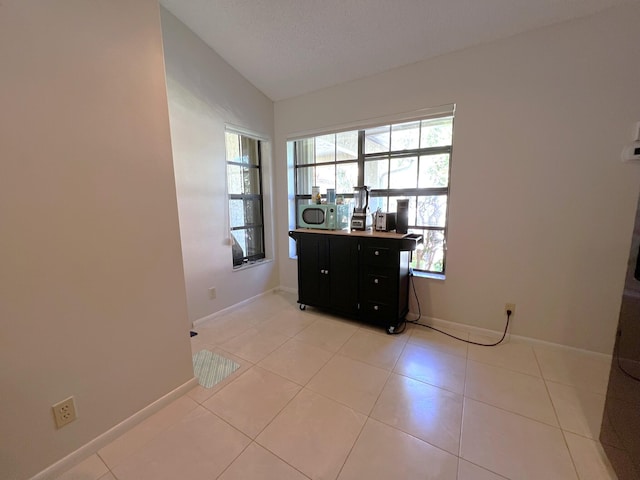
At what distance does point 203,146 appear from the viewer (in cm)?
261

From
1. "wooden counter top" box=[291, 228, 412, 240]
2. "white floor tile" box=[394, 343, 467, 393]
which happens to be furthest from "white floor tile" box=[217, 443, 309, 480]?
"wooden counter top" box=[291, 228, 412, 240]

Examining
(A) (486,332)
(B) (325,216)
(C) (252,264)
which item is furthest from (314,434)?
(C) (252,264)

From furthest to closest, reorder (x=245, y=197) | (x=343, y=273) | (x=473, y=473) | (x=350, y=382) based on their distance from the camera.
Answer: (x=245, y=197)
(x=343, y=273)
(x=350, y=382)
(x=473, y=473)

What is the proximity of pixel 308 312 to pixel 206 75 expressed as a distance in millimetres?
2655

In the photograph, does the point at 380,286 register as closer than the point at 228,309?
Yes

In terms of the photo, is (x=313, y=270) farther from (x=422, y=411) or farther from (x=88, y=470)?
(x=88, y=470)

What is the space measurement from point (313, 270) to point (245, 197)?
1.24 metres

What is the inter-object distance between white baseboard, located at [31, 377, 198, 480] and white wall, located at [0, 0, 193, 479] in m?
0.03

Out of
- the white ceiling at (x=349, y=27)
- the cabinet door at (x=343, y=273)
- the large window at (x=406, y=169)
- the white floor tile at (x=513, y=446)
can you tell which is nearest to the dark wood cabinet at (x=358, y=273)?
the cabinet door at (x=343, y=273)

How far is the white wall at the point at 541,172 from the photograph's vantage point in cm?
184

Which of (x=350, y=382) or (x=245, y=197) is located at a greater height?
(x=245, y=197)

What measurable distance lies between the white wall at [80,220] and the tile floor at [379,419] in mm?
332

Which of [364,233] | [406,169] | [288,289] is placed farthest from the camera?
[288,289]

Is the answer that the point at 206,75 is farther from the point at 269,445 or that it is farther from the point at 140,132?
the point at 269,445
